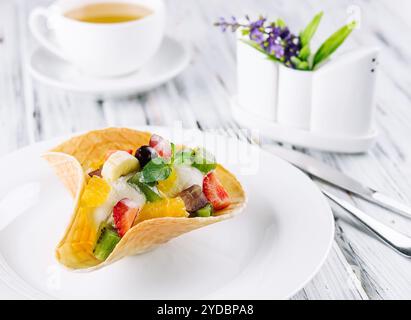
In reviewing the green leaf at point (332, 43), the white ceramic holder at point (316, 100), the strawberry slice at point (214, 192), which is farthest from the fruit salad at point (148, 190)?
the green leaf at point (332, 43)

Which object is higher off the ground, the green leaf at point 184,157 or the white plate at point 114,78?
the green leaf at point 184,157

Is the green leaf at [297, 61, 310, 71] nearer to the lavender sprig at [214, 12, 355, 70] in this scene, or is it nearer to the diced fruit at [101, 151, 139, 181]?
the lavender sprig at [214, 12, 355, 70]

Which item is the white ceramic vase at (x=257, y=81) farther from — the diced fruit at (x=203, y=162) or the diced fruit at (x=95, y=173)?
the diced fruit at (x=95, y=173)

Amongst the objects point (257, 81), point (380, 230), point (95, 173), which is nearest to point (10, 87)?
point (257, 81)

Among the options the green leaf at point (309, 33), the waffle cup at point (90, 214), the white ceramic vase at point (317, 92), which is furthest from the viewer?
the green leaf at point (309, 33)

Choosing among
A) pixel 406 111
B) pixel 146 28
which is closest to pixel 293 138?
pixel 406 111

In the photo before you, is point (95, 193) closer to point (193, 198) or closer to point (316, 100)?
point (193, 198)
